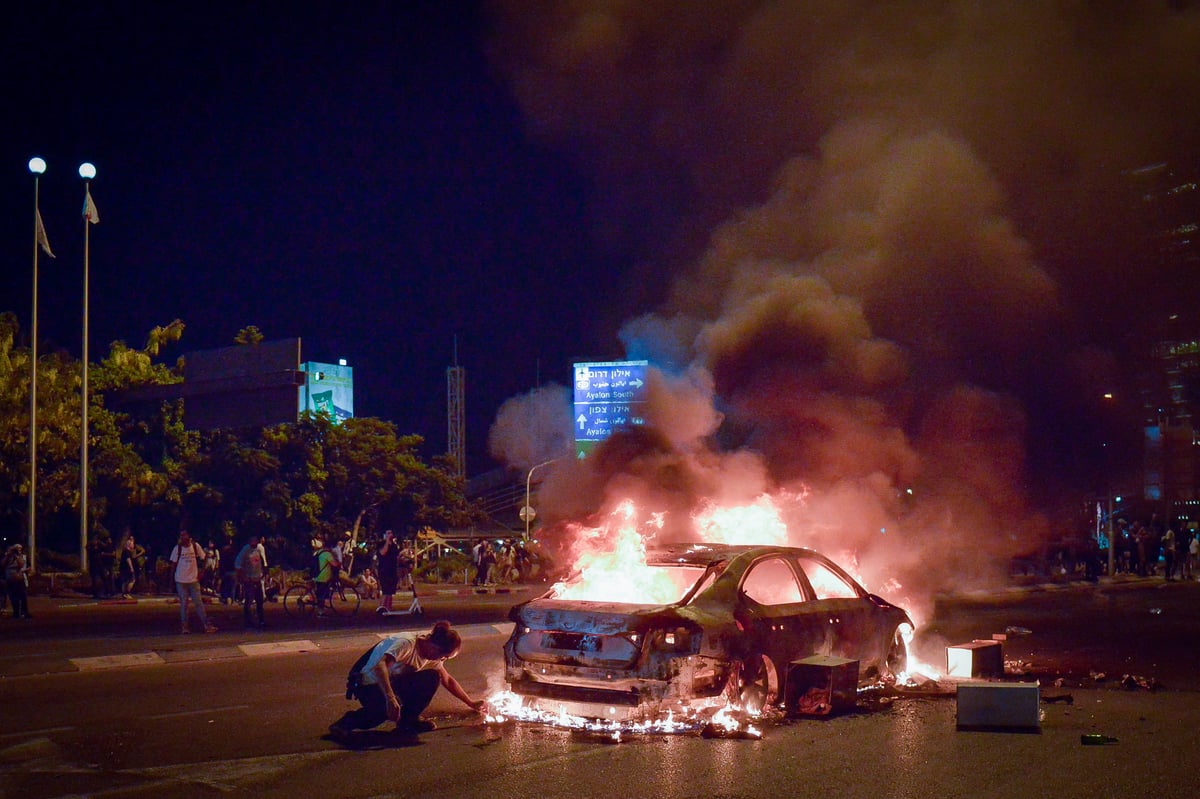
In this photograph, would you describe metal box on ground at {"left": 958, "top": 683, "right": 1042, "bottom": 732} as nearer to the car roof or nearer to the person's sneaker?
the car roof

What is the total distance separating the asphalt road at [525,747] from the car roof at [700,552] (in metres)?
1.37

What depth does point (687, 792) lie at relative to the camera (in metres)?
6.65

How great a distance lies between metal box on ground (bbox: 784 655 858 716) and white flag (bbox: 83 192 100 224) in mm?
25859

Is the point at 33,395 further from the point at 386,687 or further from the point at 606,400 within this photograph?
the point at 386,687

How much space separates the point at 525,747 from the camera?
8.03 metres

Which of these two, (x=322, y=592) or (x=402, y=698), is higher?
(x=402, y=698)

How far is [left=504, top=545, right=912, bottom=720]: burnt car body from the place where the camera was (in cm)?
838

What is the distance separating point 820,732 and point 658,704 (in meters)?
1.23

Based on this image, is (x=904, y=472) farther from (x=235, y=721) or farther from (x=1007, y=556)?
(x=1007, y=556)

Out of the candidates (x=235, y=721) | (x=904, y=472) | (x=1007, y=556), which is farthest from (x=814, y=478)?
(x=1007, y=556)

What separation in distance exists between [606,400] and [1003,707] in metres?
10.2

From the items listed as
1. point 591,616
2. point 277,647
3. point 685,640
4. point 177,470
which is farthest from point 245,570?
point 177,470

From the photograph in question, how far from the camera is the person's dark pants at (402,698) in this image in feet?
28.3

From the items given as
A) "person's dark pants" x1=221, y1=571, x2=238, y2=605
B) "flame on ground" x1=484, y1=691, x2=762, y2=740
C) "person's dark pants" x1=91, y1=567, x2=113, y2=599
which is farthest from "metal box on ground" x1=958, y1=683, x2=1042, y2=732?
"person's dark pants" x1=91, y1=567, x2=113, y2=599
